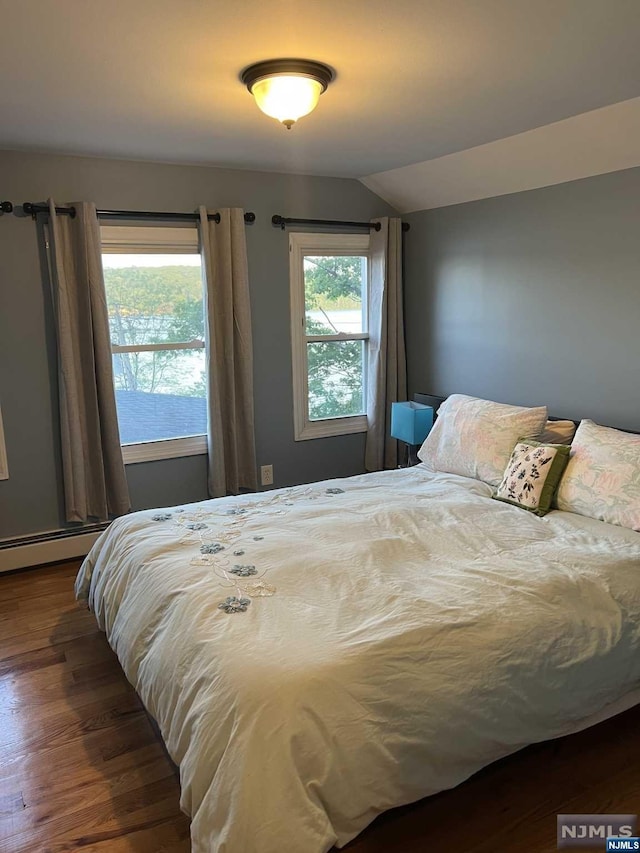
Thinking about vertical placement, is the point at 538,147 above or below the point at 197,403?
above

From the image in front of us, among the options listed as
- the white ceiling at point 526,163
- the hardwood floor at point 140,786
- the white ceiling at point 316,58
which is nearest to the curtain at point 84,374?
the white ceiling at point 316,58

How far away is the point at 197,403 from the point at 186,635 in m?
2.41

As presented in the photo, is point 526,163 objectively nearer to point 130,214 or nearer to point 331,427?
point 331,427

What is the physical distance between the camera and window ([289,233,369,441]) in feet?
14.5

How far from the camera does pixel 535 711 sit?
75.7 inches

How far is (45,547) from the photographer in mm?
3738

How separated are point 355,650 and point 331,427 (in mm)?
2994

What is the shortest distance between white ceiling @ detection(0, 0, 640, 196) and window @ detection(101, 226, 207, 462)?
0.59m

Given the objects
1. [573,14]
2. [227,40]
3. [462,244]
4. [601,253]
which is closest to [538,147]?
[601,253]

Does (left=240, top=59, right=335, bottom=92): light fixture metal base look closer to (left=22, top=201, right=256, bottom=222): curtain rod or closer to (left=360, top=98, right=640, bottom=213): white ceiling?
(left=360, top=98, right=640, bottom=213): white ceiling

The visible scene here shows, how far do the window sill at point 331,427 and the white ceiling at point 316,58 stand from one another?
1.91m

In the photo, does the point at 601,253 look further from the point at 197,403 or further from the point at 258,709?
the point at 258,709

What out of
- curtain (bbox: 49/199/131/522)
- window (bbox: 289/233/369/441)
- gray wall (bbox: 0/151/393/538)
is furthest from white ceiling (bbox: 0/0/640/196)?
window (bbox: 289/233/369/441)

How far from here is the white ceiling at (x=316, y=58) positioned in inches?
74.0
